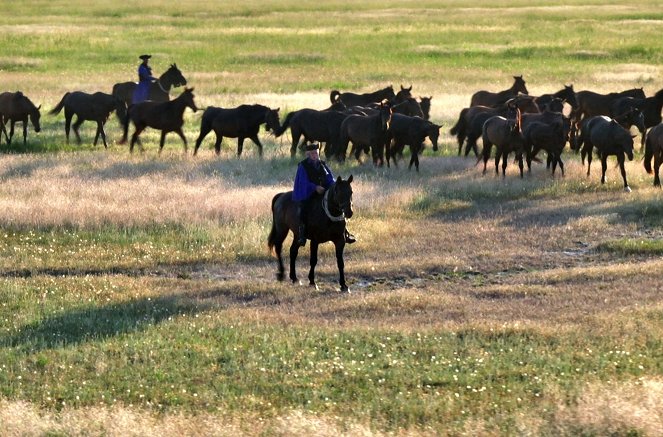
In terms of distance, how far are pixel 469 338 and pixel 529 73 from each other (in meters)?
38.8

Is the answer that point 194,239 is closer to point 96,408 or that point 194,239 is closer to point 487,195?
point 487,195

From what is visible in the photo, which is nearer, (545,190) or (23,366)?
(23,366)

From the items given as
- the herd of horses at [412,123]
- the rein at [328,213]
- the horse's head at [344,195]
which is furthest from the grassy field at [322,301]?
the horse's head at [344,195]

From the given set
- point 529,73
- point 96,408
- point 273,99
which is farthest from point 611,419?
point 529,73

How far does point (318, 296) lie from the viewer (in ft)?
55.6

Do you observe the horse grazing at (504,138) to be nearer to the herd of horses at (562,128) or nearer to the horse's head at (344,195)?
the herd of horses at (562,128)

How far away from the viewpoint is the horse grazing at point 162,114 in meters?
30.8

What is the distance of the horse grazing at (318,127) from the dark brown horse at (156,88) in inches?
221

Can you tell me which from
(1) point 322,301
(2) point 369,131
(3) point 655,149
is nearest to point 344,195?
(1) point 322,301

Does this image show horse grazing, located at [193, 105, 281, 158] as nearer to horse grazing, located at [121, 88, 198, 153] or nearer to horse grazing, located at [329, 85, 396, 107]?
horse grazing, located at [121, 88, 198, 153]

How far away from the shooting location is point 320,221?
17.0 metres

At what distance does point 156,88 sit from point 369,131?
9.01 metres

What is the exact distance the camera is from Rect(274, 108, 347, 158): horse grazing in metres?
29.5

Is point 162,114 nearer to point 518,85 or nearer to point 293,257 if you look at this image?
point 518,85
